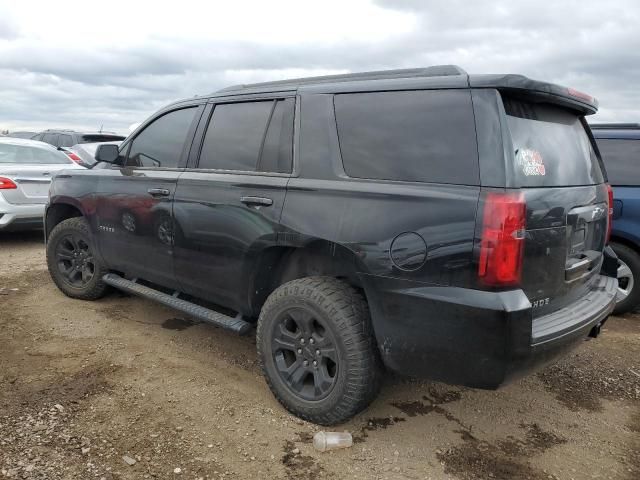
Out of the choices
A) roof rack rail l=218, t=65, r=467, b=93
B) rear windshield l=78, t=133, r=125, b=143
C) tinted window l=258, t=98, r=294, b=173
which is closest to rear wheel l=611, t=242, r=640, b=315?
roof rack rail l=218, t=65, r=467, b=93

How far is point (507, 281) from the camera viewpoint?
2.32 meters

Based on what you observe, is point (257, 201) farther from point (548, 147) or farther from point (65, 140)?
point (65, 140)

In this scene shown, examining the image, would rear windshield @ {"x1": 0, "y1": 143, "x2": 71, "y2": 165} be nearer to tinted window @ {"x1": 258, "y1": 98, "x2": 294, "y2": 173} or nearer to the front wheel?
tinted window @ {"x1": 258, "y1": 98, "x2": 294, "y2": 173}

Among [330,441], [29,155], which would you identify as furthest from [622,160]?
[29,155]

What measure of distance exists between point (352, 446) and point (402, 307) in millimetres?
843

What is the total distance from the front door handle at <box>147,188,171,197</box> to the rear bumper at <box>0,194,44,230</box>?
424 centimetres

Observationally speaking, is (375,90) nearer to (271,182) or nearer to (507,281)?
(271,182)

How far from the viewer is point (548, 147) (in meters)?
2.70

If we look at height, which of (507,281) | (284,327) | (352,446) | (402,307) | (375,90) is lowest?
(352,446)

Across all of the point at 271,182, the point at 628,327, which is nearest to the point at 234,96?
the point at 271,182

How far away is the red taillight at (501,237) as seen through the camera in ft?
7.50

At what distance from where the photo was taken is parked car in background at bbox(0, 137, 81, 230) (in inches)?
279

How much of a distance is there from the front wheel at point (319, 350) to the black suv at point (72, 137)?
12989mm

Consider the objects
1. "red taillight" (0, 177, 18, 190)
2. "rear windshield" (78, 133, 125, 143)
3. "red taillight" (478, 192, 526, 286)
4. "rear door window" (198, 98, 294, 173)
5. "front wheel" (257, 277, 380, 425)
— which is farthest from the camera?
"rear windshield" (78, 133, 125, 143)
